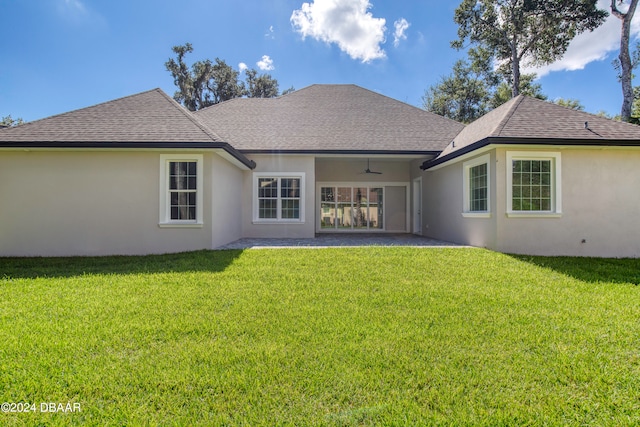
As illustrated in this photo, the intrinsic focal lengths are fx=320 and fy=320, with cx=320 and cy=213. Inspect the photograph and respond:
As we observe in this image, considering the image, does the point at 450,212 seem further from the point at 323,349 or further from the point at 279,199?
the point at 323,349

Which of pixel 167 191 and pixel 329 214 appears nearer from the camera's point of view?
pixel 167 191

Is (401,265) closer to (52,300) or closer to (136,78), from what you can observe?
(52,300)

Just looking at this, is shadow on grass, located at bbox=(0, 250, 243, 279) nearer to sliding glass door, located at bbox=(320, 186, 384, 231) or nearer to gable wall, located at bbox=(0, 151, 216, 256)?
gable wall, located at bbox=(0, 151, 216, 256)

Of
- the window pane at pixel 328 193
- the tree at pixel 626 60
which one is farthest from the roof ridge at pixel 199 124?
the tree at pixel 626 60

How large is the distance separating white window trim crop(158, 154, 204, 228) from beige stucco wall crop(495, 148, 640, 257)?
814 cm

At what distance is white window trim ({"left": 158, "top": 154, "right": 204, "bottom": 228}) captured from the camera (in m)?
8.84

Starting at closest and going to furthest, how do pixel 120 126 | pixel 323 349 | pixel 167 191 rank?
pixel 323 349 < pixel 167 191 < pixel 120 126

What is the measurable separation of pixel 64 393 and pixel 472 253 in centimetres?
836

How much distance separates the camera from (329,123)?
46.2 feet

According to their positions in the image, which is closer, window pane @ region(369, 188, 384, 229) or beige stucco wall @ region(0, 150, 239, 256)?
beige stucco wall @ region(0, 150, 239, 256)

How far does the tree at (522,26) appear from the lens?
20641 millimetres

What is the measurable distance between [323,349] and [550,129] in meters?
9.19

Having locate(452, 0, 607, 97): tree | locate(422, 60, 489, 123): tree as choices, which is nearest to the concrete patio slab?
locate(452, 0, 607, 97): tree

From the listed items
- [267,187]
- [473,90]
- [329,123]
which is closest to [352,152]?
[329,123]
